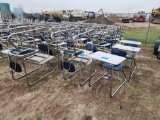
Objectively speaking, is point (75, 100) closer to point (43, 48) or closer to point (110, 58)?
point (110, 58)

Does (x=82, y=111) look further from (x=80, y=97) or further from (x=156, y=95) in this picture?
(x=156, y=95)

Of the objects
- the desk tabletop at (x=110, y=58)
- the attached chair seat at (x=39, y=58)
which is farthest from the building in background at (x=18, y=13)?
the desk tabletop at (x=110, y=58)

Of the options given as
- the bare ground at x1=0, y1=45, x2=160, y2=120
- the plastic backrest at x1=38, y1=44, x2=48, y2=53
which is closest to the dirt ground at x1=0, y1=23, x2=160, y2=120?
the bare ground at x1=0, y1=45, x2=160, y2=120

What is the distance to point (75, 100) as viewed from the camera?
2676mm

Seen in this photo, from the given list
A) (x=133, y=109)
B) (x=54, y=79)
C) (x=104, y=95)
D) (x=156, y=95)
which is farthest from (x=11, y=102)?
(x=156, y=95)

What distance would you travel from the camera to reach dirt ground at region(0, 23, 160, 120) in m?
2.30

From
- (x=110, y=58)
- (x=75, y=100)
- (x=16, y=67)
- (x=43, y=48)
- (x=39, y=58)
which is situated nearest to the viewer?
(x=110, y=58)

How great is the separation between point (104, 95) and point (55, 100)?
101cm

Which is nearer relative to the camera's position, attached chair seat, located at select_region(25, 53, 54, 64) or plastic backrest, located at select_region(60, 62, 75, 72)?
plastic backrest, located at select_region(60, 62, 75, 72)

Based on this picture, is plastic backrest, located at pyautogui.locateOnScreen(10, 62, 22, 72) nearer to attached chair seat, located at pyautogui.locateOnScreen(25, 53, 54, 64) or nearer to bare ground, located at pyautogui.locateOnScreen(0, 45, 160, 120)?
attached chair seat, located at pyautogui.locateOnScreen(25, 53, 54, 64)

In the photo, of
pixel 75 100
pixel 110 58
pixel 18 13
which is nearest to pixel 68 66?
pixel 75 100

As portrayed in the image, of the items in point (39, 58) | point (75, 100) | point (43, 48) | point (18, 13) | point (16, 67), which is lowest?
point (75, 100)

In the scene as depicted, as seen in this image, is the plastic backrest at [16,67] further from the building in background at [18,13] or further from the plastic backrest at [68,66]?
the building in background at [18,13]

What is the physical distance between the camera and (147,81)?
340 centimetres
